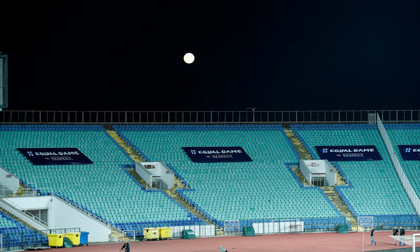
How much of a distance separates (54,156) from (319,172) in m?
19.9

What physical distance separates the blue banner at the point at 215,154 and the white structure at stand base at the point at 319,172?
4.35 meters

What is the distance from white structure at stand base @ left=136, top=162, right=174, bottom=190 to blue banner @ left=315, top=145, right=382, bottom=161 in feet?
42.4

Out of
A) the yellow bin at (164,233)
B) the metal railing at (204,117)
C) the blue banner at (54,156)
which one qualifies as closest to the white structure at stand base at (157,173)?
the blue banner at (54,156)

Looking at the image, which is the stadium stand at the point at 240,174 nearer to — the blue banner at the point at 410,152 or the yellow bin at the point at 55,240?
the blue banner at the point at 410,152

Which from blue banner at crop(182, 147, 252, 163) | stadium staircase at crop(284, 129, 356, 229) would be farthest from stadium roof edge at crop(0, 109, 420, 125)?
blue banner at crop(182, 147, 252, 163)

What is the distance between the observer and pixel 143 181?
6094cm

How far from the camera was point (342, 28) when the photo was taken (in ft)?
229

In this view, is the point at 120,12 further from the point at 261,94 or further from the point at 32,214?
the point at 32,214

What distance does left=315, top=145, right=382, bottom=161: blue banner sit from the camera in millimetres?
67000

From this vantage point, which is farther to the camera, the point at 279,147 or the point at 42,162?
the point at 279,147

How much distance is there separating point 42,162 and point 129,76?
32.4 feet

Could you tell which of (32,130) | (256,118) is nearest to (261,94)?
(256,118)

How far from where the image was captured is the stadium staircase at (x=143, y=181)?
2291 inches

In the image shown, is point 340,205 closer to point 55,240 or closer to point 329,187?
point 329,187
